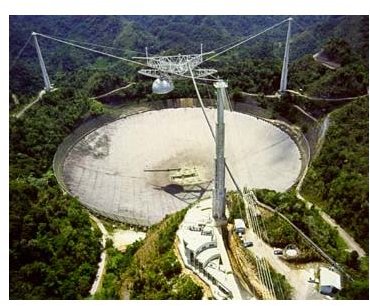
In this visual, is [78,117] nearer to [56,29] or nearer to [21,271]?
[21,271]

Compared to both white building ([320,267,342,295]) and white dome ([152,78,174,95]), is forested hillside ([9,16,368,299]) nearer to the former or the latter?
white building ([320,267,342,295])

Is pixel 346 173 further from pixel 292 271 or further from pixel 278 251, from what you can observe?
pixel 292 271

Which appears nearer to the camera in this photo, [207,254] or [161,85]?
[207,254]

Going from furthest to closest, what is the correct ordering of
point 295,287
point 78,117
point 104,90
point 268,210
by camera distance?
point 104,90 < point 78,117 < point 268,210 < point 295,287

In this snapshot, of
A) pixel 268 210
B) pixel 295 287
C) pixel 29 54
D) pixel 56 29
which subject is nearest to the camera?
pixel 295 287

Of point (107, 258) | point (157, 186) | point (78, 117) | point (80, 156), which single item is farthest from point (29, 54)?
point (107, 258)

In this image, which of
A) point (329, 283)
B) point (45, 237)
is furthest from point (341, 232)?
point (45, 237)
